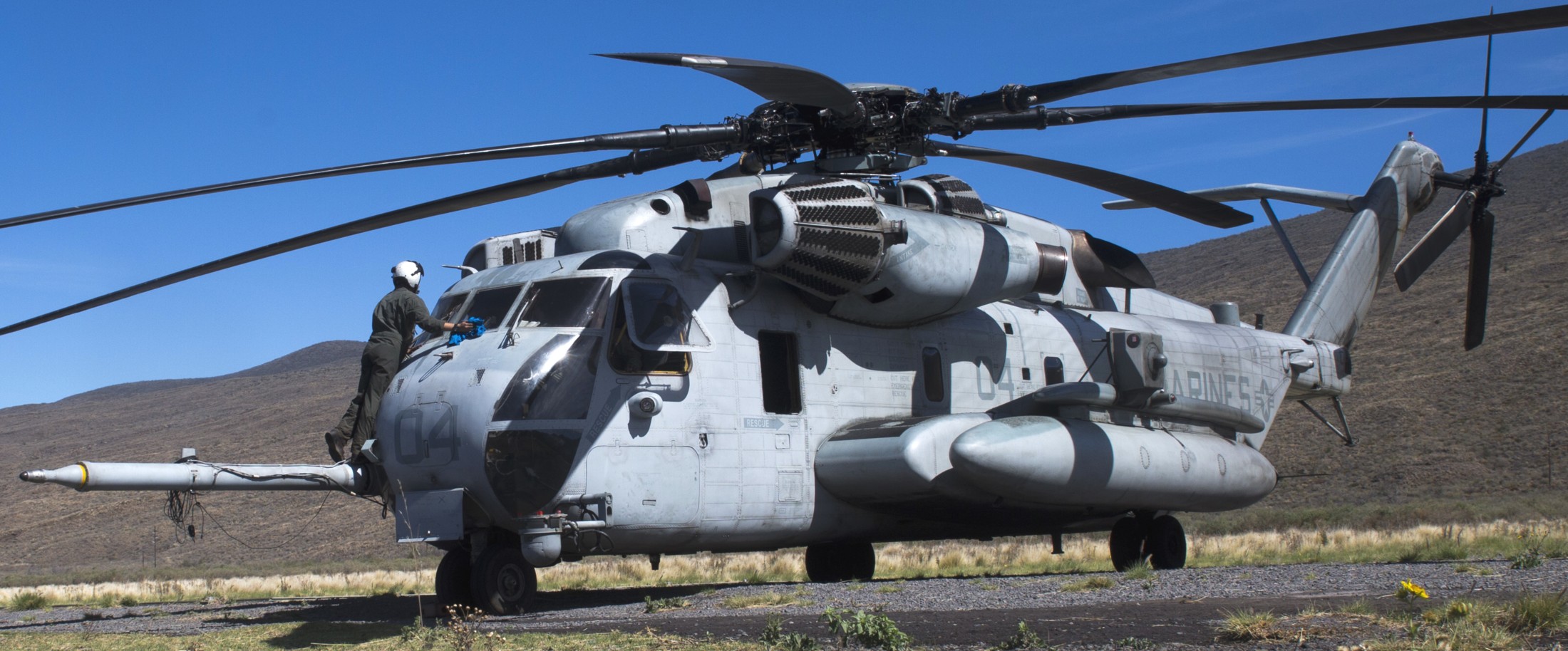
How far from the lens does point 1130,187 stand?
1349cm

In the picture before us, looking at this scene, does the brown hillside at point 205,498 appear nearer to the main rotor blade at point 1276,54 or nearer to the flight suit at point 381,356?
the flight suit at point 381,356

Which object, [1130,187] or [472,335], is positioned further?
[1130,187]

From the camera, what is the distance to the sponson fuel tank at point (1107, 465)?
12.5m

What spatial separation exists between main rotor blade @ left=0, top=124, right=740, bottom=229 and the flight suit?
97.7 inches

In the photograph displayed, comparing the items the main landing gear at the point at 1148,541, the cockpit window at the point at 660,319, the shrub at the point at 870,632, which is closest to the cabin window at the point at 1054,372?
the main landing gear at the point at 1148,541

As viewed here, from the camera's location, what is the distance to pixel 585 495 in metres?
11.1

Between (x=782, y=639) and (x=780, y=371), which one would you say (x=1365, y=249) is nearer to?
(x=780, y=371)

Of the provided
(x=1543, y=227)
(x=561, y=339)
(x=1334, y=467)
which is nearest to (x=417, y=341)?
(x=561, y=339)

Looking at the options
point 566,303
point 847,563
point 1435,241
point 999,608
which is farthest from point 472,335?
point 1435,241

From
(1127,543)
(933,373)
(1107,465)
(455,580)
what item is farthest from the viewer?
(1127,543)

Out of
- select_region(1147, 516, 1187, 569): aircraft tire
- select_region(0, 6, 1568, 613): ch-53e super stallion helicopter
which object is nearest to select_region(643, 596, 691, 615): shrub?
select_region(0, 6, 1568, 613): ch-53e super stallion helicopter

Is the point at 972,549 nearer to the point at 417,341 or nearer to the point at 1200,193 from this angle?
the point at 1200,193

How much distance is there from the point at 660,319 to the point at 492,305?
5.24ft

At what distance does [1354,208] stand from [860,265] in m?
10.7
